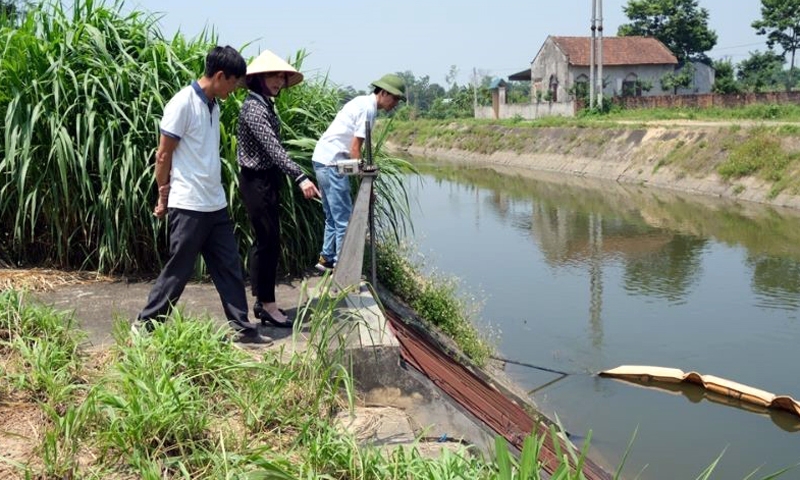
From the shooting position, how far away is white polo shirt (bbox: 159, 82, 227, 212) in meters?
3.84

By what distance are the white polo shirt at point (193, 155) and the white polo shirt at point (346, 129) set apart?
1.15 m

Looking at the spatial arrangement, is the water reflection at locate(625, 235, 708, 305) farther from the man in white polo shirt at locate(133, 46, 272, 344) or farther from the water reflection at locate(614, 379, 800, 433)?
the man in white polo shirt at locate(133, 46, 272, 344)

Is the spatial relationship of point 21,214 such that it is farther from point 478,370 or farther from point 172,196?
point 478,370

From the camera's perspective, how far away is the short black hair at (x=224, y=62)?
3.87 metres

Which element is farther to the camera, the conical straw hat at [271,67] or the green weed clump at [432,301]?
the green weed clump at [432,301]

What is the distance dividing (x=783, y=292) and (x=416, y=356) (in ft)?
26.3

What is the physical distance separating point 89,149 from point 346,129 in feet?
5.61

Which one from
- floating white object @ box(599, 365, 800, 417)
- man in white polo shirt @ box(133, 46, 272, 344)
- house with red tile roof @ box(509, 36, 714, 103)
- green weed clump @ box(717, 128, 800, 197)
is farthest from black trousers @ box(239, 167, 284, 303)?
house with red tile roof @ box(509, 36, 714, 103)

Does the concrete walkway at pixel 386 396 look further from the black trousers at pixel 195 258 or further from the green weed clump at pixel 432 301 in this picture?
the green weed clump at pixel 432 301

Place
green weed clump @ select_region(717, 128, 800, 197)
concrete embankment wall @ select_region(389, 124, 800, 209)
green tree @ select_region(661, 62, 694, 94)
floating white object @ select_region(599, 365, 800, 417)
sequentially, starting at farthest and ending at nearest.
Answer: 1. green tree @ select_region(661, 62, 694, 94)
2. concrete embankment wall @ select_region(389, 124, 800, 209)
3. green weed clump @ select_region(717, 128, 800, 197)
4. floating white object @ select_region(599, 365, 800, 417)

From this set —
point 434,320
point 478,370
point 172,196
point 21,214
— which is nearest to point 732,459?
point 478,370

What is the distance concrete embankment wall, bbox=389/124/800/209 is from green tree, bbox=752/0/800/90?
56.8ft

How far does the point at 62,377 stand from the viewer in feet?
10.9

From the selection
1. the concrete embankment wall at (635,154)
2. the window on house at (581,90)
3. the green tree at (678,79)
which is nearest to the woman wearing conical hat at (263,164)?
the concrete embankment wall at (635,154)
